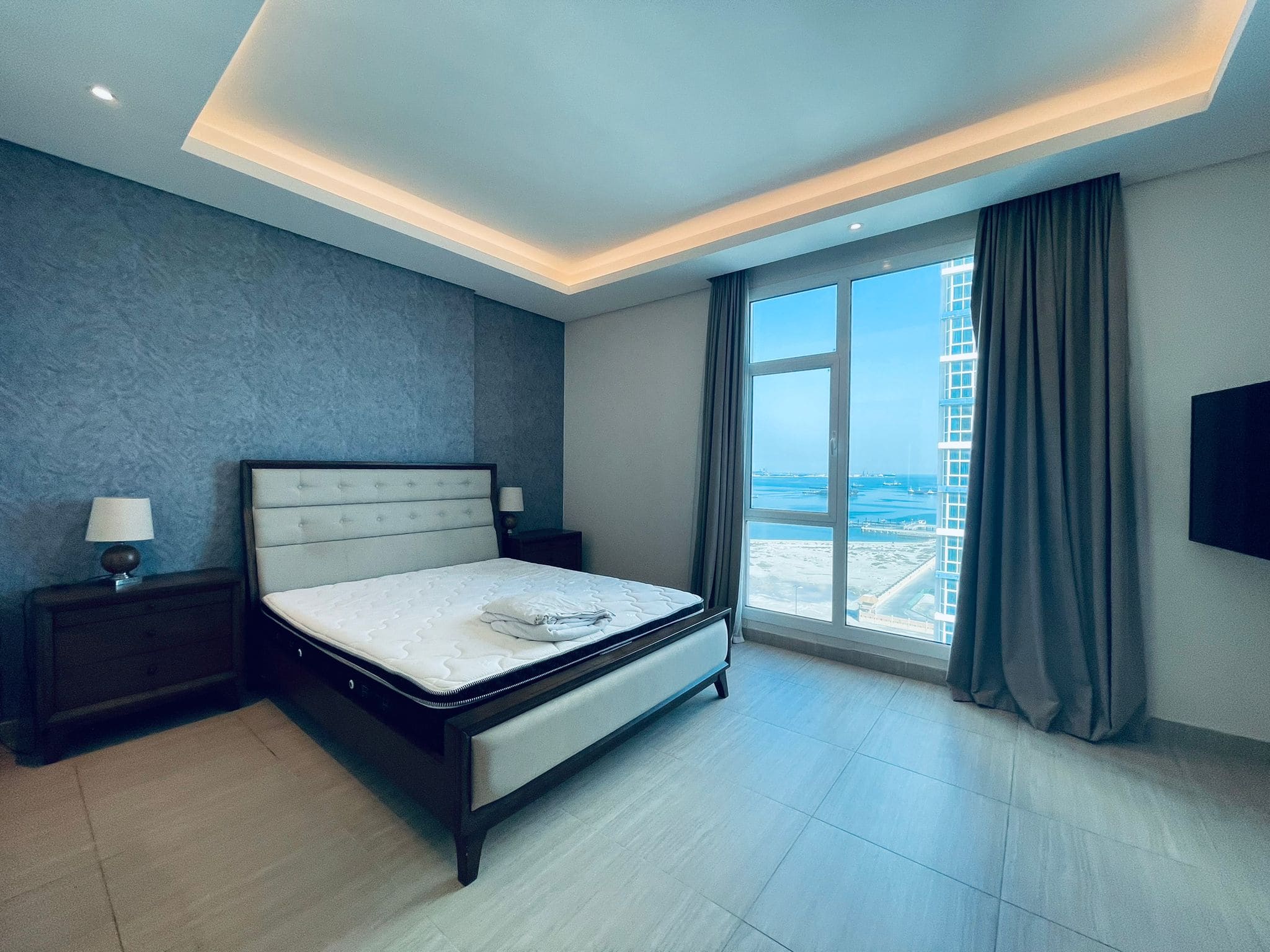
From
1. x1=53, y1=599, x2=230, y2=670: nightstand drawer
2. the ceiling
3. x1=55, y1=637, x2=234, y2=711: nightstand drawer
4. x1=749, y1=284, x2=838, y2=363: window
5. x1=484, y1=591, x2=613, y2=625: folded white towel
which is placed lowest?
x1=55, y1=637, x2=234, y2=711: nightstand drawer

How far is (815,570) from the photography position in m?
3.64

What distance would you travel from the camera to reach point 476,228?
3590mm

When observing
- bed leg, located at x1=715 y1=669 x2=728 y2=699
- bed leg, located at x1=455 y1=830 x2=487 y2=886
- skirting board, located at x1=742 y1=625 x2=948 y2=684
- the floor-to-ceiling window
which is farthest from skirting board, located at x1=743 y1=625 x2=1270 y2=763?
bed leg, located at x1=455 y1=830 x2=487 y2=886

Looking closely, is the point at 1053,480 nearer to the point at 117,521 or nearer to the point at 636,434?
the point at 636,434

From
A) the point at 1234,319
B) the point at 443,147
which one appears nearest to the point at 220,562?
the point at 443,147

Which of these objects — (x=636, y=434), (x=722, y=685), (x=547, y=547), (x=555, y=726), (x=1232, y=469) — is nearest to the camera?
(x=555, y=726)

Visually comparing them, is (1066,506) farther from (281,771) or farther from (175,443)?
(175,443)

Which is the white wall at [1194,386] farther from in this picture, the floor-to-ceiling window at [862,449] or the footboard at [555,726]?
the footboard at [555,726]

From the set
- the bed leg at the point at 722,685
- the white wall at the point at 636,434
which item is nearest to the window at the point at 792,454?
the white wall at the point at 636,434

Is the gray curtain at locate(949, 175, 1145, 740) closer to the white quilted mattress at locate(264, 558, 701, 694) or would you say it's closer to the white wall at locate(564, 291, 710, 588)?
the white quilted mattress at locate(264, 558, 701, 694)

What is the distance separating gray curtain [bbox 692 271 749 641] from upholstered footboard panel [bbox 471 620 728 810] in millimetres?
1164

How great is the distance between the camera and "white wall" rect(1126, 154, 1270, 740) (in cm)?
226

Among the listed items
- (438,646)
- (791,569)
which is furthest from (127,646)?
(791,569)

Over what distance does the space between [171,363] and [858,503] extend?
420 centimetres
